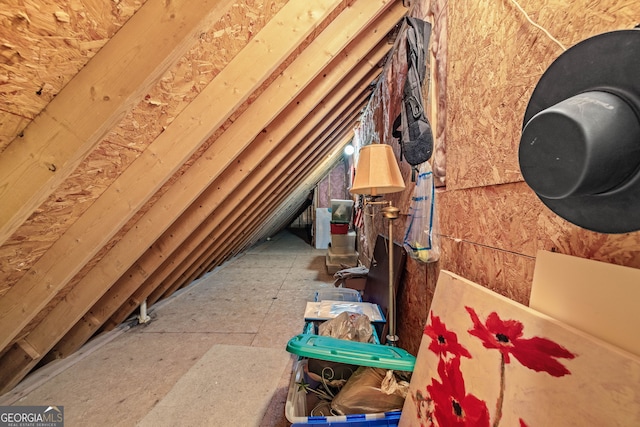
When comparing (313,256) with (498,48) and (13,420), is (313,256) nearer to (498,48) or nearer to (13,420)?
(13,420)

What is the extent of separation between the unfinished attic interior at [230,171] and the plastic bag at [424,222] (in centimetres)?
2

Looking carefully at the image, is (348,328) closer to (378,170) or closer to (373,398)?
(373,398)

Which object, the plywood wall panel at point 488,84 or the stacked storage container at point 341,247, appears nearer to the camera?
the plywood wall panel at point 488,84

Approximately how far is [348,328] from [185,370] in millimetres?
1484

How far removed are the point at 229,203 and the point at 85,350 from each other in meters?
1.81

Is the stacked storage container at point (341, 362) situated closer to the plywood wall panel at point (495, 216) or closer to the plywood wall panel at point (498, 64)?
the plywood wall panel at point (495, 216)

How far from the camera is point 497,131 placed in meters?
0.88

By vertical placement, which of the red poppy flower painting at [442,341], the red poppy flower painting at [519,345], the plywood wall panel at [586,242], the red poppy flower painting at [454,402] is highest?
the plywood wall panel at [586,242]

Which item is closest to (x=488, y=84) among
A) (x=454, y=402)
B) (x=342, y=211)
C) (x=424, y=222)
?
(x=424, y=222)

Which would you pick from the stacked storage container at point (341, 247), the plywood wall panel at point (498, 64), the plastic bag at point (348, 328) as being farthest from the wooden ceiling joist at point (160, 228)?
the stacked storage container at point (341, 247)

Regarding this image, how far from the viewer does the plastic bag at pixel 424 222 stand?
4.43 feet

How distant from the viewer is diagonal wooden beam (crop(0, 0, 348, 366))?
1.19 meters

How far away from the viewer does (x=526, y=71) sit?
760 millimetres

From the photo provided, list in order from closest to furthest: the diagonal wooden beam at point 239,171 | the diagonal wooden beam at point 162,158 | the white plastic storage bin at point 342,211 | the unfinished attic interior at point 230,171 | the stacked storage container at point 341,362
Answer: the unfinished attic interior at point 230,171
the stacked storage container at point 341,362
the diagonal wooden beam at point 162,158
the diagonal wooden beam at point 239,171
the white plastic storage bin at point 342,211
